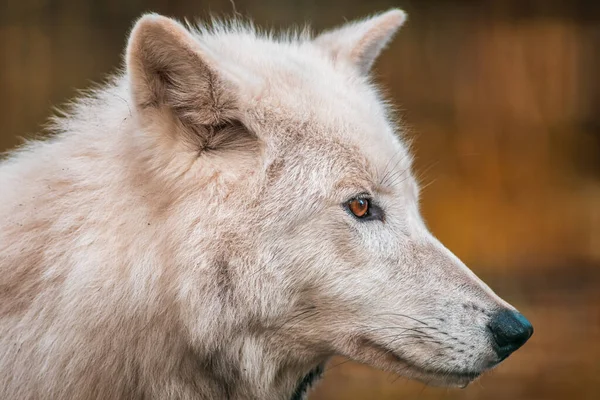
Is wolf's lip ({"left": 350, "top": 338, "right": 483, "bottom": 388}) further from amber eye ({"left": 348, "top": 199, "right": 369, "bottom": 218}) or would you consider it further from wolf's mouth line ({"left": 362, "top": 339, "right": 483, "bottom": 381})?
amber eye ({"left": 348, "top": 199, "right": 369, "bottom": 218})

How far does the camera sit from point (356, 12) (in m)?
7.92

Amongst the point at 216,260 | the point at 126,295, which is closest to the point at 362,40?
the point at 216,260

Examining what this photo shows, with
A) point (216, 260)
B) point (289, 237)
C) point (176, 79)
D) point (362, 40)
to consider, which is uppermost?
point (362, 40)

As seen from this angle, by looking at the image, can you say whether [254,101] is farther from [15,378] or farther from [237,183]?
[15,378]

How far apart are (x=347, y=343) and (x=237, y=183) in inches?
26.7

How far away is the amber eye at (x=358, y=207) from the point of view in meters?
3.00

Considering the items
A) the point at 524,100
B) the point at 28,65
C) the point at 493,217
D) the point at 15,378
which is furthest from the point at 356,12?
the point at 15,378

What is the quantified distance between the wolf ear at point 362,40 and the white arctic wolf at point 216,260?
611 mm

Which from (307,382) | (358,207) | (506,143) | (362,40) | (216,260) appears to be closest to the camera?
(216,260)

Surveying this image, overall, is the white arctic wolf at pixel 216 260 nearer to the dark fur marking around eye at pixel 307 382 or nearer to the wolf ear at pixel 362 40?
the dark fur marking around eye at pixel 307 382

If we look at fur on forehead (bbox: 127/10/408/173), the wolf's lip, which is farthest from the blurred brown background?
the wolf's lip

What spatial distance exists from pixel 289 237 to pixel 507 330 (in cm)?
81

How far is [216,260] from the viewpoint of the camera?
112 inches

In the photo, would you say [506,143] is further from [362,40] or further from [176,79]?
[176,79]
